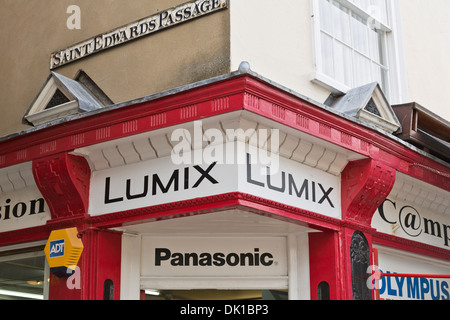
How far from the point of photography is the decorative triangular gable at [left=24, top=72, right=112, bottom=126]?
6449mm

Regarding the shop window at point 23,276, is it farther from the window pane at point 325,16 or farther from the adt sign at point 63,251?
the window pane at point 325,16

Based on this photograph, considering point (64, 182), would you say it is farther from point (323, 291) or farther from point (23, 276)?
point (323, 291)

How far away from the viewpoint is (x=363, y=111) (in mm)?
6414

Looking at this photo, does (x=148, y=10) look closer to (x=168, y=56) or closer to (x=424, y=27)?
(x=168, y=56)

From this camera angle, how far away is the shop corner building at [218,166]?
18.5 ft

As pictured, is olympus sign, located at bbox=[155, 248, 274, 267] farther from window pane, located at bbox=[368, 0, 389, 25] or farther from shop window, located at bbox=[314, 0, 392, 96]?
window pane, located at bbox=[368, 0, 389, 25]

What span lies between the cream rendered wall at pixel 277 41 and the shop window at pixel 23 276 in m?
2.79

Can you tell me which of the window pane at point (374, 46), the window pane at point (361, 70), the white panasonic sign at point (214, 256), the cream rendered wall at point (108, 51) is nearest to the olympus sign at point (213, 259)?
the white panasonic sign at point (214, 256)

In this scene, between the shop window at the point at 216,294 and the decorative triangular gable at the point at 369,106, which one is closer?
the decorative triangular gable at the point at 369,106

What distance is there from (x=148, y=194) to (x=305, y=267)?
1.60m

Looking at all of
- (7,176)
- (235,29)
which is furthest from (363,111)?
(7,176)

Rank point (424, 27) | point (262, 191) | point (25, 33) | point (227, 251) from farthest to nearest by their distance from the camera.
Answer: point (424, 27)
point (25, 33)
point (227, 251)
point (262, 191)

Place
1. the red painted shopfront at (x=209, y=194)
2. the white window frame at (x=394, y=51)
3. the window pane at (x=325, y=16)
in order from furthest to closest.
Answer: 1. the white window frame at (x=394, y=51)
2. the window pane at (x=325, y=16)
3. the red painted shopfront at (x=209, y=194)

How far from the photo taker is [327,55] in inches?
278
